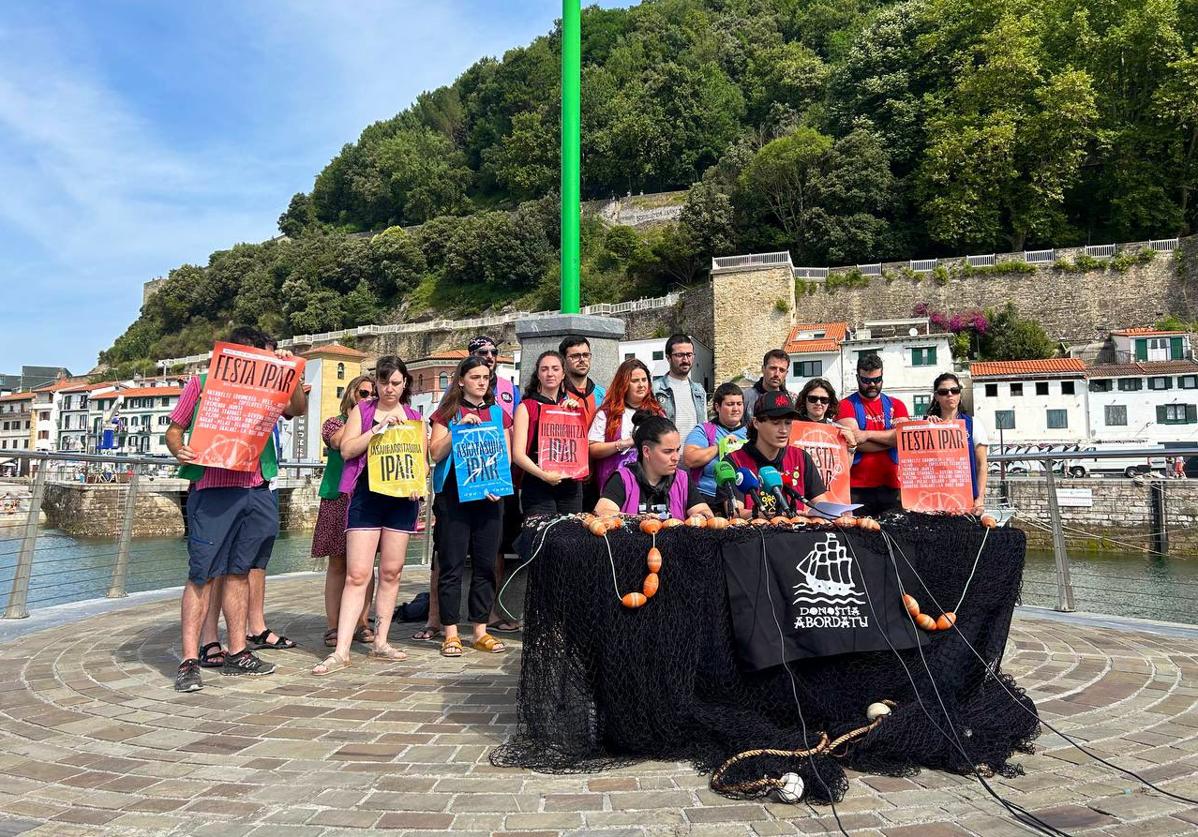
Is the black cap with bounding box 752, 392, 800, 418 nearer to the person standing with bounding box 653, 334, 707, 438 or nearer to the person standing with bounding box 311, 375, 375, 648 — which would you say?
the person standing with bounding box 653, 334, 707, 438

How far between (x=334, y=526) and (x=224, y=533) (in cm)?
97

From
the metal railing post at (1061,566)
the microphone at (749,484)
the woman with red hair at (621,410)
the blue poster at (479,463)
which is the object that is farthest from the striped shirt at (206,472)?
the metal railing post at (1061,566)

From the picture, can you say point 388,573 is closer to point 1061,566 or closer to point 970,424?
point 970,424

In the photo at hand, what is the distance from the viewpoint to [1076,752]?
3.03 metres

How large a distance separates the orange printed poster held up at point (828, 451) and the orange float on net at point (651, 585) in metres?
1.68

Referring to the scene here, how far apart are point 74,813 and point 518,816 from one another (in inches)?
56.5

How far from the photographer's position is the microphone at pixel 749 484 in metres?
3.77

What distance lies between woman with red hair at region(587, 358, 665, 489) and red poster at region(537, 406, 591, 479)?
0.10 m

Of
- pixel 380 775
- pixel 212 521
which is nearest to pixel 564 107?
pixel 212 521

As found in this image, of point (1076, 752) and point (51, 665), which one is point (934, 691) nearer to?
point (1076, 752)

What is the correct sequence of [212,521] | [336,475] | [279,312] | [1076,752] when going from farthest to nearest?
[279,312] → [336,475] → [212,521] → [1076,752]

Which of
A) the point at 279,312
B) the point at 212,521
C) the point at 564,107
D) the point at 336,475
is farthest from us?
the point at 279,312

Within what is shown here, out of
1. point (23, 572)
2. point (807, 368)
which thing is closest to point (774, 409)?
point (23, 572)

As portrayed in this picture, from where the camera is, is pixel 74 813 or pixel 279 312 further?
pixel 279 312
